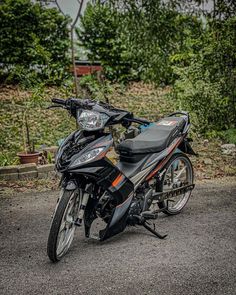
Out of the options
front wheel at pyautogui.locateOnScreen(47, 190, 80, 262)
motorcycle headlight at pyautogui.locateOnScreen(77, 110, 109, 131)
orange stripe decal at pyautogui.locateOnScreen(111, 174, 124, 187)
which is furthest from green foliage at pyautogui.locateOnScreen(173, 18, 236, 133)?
front wheel at pyautogui.locateOnScreen(47, 190, 80, 262)

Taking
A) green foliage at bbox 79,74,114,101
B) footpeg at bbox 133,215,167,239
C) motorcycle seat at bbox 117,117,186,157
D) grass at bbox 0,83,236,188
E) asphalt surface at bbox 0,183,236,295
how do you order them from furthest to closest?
1. green foliage at bbox 79,74,114,101
2. grass at bbox 0,83,236,188
3. motorcycle seat at bbox 117,117,186,157
4. footpeg at bbox 133,215,167,239
5. asphalt surface at bbox 0,183,236,295

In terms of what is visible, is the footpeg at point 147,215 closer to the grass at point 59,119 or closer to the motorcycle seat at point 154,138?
the motorcycle seat at point 154,138

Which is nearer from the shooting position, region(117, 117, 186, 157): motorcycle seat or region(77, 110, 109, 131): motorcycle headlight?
region(77, 110, 109, 131): motorcycle headlight

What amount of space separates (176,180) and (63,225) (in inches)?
62.2

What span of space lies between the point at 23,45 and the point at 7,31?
505 mm

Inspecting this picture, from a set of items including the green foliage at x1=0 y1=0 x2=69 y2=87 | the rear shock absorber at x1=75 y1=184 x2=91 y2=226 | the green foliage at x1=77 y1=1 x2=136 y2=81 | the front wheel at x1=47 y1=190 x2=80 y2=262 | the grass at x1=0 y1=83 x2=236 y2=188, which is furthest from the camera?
the green foliage at x1=77 y1=1 x2=136 y2=81

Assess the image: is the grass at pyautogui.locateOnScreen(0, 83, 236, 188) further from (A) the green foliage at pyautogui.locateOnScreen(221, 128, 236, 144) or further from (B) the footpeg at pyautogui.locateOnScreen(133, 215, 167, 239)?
(B) the footpeg at pyautogui.locateOnScreen(133, 215, 167, 239)

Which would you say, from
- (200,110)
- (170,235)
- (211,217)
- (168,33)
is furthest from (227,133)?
(170,235)

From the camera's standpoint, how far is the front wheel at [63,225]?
124 inches

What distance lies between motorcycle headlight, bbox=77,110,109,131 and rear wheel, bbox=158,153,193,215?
1.13m

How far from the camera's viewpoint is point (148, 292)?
2822mm

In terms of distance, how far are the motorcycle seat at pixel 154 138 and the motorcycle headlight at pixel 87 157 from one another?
507mm

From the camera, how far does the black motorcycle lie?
3.26 metres

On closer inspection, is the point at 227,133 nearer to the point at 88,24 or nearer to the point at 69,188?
the point at 69,188
